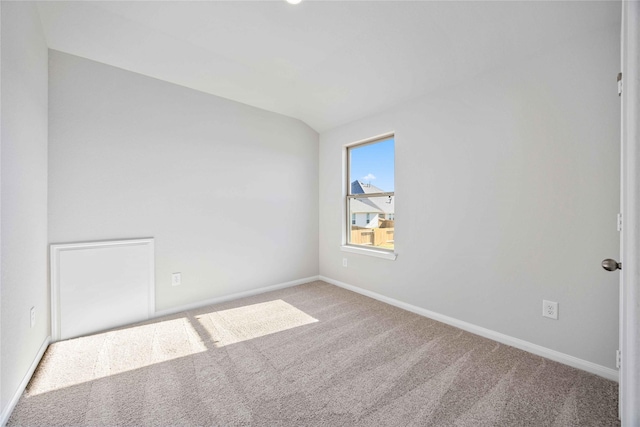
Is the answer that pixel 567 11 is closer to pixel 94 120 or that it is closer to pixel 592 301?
pixel 592 301

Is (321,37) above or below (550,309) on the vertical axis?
above

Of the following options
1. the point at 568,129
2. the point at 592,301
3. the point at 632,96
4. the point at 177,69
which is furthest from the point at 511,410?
the point at 177,69

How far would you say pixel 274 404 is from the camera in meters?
1.46

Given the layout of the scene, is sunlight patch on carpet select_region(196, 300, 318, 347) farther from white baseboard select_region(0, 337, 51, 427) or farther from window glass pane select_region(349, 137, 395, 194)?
window glass pane select_region(349, 137, 395, 194)

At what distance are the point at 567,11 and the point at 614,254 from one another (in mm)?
1578

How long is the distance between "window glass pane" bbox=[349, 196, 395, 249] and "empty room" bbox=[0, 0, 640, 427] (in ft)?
0.17

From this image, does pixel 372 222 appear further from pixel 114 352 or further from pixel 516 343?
pixel 114 352

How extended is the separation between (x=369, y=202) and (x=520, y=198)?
1665 mm

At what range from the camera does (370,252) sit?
10.5ft

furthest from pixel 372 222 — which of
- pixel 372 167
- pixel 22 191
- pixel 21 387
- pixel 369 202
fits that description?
pixel 21 387

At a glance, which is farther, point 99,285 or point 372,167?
point 372,167

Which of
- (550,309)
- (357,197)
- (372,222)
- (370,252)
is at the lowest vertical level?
(550,309)

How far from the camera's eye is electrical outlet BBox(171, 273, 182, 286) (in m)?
2.70

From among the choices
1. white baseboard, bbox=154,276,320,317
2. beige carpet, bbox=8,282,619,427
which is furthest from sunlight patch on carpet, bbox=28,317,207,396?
white baseboard, bbox=154,276,320,317
